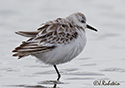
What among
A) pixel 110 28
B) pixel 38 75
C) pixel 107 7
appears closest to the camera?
pixel 38 75

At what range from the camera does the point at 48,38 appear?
10.4 meters

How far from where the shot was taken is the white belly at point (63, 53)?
404 inches

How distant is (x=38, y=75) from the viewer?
1142 centimetres

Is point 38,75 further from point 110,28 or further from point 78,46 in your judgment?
point 110,28

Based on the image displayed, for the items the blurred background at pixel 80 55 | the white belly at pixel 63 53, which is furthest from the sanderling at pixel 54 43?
the blurred background at pixel 80 55

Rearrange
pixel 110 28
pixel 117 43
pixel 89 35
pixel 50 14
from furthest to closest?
pixel 50 14
pixel 110 28
pixel 89 35
pixel 117 43

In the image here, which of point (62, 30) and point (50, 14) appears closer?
point (62, 30)

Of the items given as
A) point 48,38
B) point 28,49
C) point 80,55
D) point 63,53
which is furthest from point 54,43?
point 80,55

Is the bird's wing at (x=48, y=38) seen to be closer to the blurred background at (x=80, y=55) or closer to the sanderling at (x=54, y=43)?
the sanderling at (x=54, y=43)

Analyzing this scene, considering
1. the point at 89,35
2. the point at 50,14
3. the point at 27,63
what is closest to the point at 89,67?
the point at 27,63

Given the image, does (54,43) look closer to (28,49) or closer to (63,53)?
(63,53)

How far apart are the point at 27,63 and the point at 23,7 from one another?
8608mm

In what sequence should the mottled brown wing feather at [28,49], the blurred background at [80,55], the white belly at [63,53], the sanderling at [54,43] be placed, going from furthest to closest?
the blurred background at [80,55], the white belly at [63,53], the sanderling at [54,43], the mottled brown wing feather at [28,49]

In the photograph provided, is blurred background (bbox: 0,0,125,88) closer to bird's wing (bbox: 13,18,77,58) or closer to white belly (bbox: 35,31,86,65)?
white belly (bbox: 35,31,86,65)
